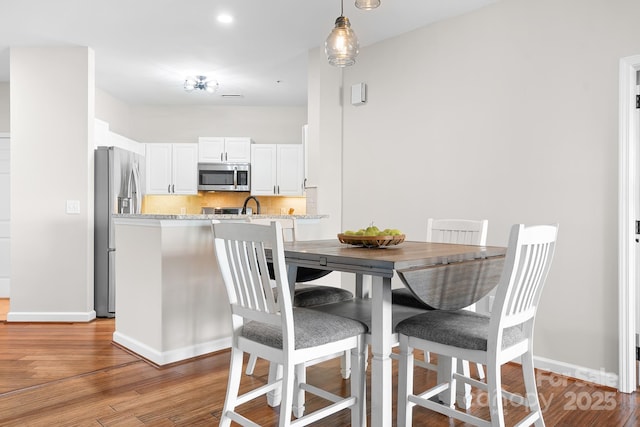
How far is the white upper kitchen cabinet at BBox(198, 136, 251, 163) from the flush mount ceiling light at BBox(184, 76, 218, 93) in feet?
3.20

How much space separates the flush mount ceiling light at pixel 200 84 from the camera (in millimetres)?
5074

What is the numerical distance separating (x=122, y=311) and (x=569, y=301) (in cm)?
304

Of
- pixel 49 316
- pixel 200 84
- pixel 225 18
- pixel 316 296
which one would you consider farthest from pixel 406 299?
pixel 200 84

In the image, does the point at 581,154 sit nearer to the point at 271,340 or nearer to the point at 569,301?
the point at 569,301

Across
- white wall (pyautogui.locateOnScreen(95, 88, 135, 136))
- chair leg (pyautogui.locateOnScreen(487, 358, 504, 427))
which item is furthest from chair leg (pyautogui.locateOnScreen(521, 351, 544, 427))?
white wall (pyautogui.locateOnScreen(95, 88, 135, 136))

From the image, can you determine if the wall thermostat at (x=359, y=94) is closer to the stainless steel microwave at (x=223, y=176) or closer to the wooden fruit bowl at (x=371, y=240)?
the wooden fruit bowl at (x=371, y=240)


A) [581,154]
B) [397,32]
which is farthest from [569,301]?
[397,32]

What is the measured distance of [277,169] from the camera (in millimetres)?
6191

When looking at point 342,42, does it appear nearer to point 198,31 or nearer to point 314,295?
point 314,295

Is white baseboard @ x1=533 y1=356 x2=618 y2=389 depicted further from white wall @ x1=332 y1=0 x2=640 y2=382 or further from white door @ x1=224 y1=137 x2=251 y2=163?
white door @ x1=224 y1=137 x2=251 y2=163

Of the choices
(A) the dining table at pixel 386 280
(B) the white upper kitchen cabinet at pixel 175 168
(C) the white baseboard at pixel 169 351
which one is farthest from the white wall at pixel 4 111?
(A) the dining table at pixel 386 280

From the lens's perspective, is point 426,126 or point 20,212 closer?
point 426,126

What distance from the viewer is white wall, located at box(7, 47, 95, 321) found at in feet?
13.6

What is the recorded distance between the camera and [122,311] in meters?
3.30
